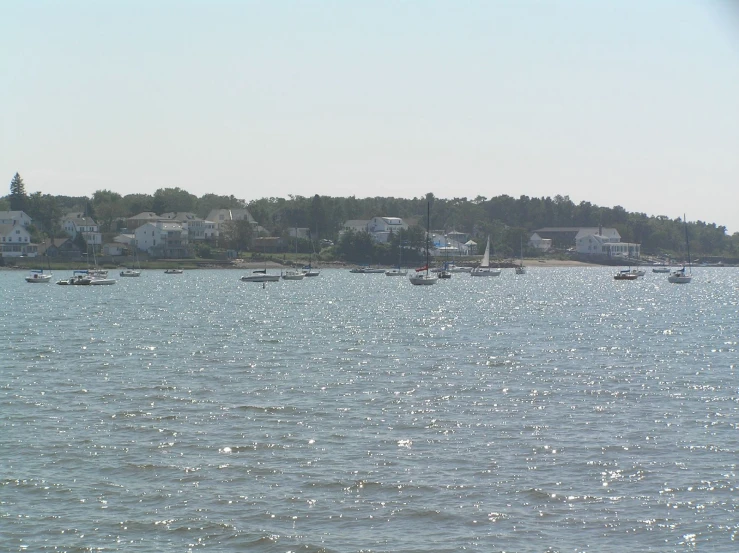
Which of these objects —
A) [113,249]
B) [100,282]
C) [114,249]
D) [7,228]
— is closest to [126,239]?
[114,249]

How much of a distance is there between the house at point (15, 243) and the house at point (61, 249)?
1.79m

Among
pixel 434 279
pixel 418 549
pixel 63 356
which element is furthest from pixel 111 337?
pixel 434 279

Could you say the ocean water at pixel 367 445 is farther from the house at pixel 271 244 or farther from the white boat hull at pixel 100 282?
the house at pixel 271 244

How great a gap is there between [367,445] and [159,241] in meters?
160

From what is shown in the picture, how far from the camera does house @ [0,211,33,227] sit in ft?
551

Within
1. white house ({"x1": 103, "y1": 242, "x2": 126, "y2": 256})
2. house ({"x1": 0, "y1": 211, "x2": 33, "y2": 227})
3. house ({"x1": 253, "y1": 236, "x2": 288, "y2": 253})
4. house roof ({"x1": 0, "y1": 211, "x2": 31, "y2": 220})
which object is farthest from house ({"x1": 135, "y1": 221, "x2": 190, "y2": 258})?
house roof ({"x1": 0, "y1": 211, "x2": 31, "y2": 220})

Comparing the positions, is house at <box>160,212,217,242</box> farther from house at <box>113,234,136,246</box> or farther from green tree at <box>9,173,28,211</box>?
green tree at <box>9,173,28,211</box>

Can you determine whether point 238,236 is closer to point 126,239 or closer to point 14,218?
point 126,239

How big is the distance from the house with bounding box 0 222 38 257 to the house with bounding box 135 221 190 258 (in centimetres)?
1952

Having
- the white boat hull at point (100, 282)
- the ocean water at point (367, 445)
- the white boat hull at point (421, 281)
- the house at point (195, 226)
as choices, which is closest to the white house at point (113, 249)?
the house at point (195, 226)

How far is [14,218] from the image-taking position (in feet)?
559

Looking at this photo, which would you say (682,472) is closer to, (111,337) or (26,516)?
(26,516)

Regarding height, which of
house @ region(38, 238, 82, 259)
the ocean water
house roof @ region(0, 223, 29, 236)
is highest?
house roof @ region(0, 223, 29, 236)

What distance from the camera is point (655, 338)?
50.7 meters
